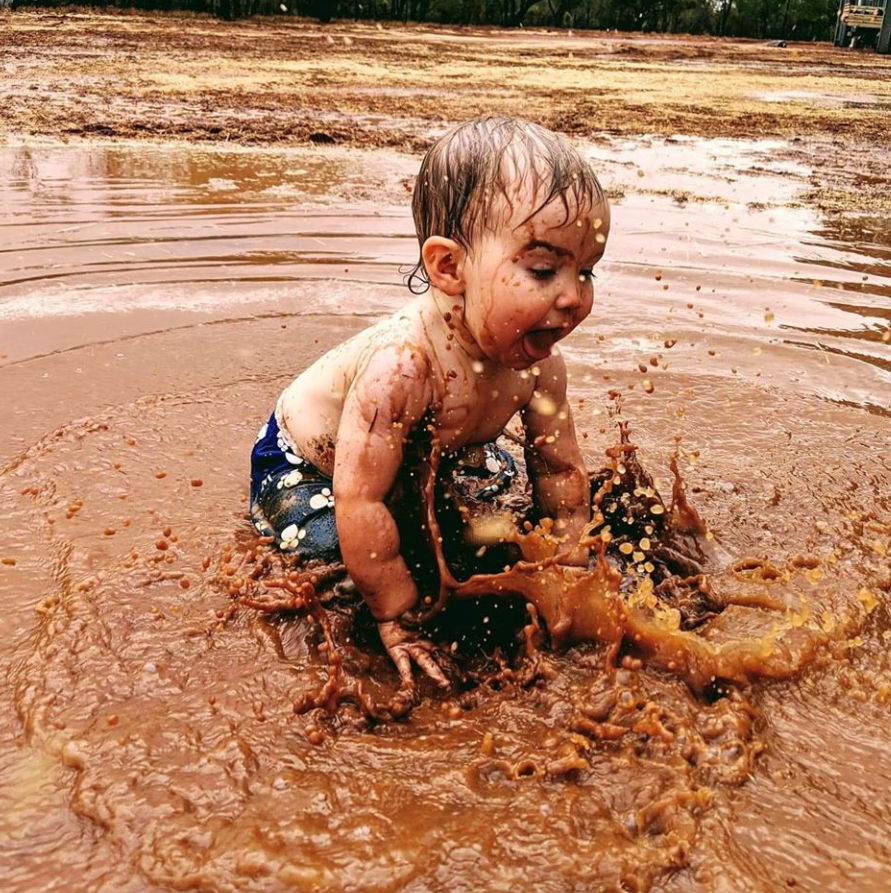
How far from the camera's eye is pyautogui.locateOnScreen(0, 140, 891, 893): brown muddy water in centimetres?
168

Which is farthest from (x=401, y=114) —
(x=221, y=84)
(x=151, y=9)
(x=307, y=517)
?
(x=151, y=9)

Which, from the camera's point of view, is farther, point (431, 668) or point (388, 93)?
point (388, 93)

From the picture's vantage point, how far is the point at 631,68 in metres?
20.6

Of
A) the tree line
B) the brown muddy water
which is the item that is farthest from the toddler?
the tree line

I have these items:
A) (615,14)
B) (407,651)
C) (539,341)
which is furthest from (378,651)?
(615,14)

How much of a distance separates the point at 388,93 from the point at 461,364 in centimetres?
1196

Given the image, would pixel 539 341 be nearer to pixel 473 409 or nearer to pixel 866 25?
pixel 473 409

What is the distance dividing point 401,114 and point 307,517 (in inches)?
378

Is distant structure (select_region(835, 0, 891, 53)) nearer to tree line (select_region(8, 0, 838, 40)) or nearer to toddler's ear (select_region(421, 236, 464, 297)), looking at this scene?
tree line (select_region(8, 0, 838, 40))

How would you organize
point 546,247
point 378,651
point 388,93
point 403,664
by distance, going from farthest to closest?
point 388,93 → point 378,651 → point 403,664 → point 546,247

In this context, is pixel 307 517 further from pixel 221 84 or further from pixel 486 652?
pixel 221 84

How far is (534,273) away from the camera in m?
2.06

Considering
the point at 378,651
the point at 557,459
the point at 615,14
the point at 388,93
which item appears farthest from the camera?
the point at 615,14

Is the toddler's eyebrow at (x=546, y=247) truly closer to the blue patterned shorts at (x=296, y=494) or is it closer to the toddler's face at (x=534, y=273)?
the toddler's face at (x=534, y=273)
